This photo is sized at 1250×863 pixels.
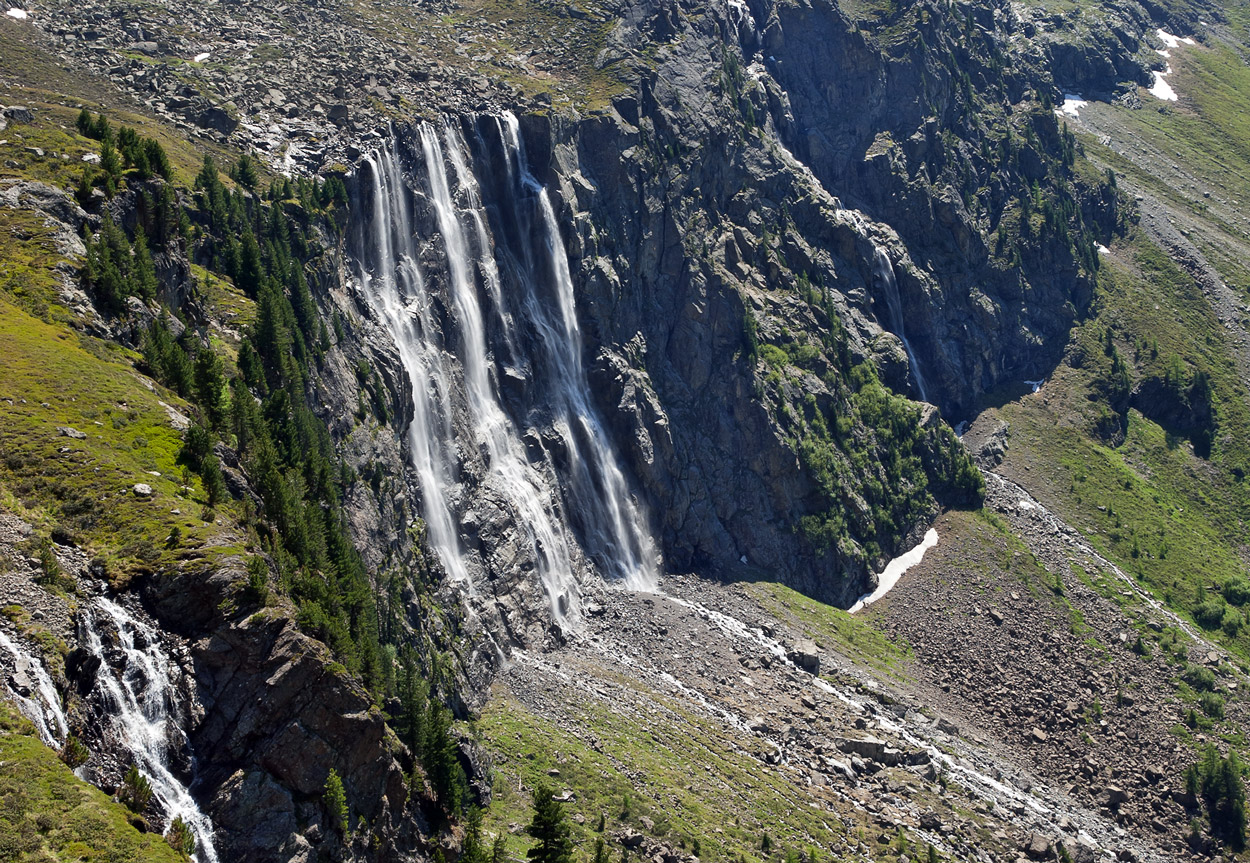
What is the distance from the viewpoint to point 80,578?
45.1 m

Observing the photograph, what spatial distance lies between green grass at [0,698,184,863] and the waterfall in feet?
191

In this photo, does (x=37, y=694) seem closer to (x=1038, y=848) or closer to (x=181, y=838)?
(x=181, y=838)

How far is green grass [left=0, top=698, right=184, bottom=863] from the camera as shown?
113 feet

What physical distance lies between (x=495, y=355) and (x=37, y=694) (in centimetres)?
7772

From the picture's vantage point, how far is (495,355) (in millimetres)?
114562

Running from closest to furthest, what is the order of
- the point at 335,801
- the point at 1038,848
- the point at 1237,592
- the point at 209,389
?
the point at 335,801 → the point at 209,389 → the point at 1038,848 → the point at 1237,592

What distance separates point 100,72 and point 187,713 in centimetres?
8382

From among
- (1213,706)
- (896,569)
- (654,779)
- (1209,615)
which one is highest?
(1209,615)

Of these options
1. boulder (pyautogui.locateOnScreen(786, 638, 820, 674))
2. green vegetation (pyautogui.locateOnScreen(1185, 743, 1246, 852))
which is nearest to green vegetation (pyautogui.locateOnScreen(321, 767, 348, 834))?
boulder (pyautogui.locateOnScreen(786, 638, 820, 674))

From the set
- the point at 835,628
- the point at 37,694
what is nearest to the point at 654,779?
the point at 835,628

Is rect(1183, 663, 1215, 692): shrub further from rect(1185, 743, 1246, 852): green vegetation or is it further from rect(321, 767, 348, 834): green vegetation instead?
rect(321, 767, 348, 834): green vegetation

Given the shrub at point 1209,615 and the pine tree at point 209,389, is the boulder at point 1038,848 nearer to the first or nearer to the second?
the shrub at point 1209,615

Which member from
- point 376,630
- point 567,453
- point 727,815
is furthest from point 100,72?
point 727,815

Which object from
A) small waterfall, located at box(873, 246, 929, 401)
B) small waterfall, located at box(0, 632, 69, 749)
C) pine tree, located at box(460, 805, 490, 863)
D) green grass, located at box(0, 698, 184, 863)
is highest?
small waterfall, located at box(873, 246, 929, 401)
